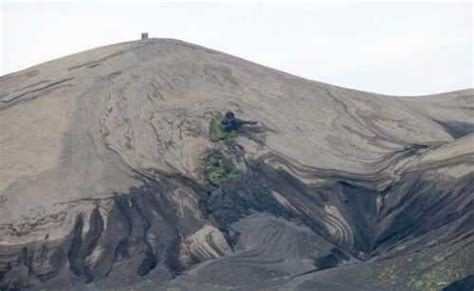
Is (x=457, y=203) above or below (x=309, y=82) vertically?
below

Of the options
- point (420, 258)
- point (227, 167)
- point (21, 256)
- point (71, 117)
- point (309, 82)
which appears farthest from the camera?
point (309, 82)

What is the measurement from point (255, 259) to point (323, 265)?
6.74 ft

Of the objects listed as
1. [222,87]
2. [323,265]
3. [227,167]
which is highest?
[222,87]

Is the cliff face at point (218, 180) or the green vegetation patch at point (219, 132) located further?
the green vegetation patch at point (219, 132)

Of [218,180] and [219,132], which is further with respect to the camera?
[219,132]

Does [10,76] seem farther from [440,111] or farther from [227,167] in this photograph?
[440,111]

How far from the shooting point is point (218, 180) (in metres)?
35.0

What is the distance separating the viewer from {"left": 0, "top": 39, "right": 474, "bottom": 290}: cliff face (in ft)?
100

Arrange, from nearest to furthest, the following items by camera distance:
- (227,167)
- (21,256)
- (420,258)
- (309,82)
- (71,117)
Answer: (420,258), (21,256), (227,167), (71,117), (309,82)

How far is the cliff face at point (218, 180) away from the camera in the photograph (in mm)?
30484

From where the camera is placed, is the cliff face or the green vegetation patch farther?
the green vegetation patch

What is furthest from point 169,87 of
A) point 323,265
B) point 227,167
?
point 323,265

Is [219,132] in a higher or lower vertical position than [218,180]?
higher

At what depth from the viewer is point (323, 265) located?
101 feet
